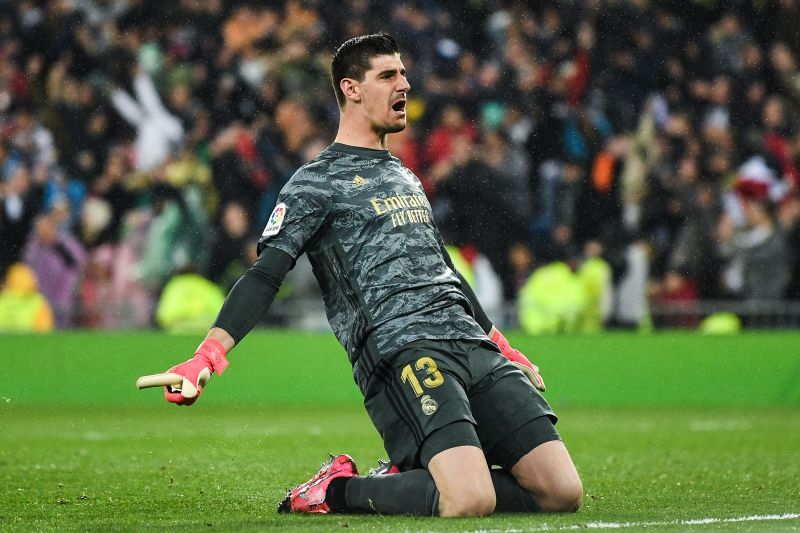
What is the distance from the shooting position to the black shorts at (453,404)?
5480mm

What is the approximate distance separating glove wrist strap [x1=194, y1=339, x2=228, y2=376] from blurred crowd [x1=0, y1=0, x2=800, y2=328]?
8.47m

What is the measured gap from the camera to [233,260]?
14.6m

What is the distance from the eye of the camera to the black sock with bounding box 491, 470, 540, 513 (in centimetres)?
564

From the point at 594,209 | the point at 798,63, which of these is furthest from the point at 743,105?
the point at 594,209

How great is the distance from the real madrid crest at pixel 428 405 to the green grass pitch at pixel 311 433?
446 millimetres

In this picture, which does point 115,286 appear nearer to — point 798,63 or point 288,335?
point 288,335

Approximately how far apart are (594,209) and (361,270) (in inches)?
394

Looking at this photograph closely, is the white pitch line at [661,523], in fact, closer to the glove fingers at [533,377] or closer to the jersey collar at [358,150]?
the glove fingers at [533,377]

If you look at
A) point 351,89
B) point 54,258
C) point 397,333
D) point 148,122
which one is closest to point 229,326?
point 397,333

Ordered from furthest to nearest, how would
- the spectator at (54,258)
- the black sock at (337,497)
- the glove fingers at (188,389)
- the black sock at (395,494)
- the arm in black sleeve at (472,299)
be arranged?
the spectator at (54,258) → the arm in black sleeve at (472,299) → the black sock at (337,497) → the black sock at (395,494) → the glove fingers at (188,389)

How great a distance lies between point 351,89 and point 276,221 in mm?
699

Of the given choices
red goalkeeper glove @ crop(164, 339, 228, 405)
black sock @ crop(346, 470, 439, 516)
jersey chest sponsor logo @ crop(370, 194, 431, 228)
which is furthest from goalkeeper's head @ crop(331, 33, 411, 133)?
black sock @ crop(346, 470, 439, 516)

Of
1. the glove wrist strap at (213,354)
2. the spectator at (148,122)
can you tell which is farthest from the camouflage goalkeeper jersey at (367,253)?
the spectator at (148,122)

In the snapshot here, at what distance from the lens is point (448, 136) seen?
52.0 ft
